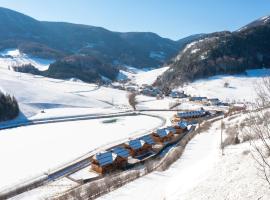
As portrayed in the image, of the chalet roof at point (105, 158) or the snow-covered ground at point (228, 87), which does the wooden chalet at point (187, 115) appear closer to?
the chalet roof at point (105, 158)

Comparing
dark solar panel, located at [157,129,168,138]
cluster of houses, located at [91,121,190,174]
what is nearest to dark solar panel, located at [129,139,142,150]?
cluster of houses, located at [91,121,190,174]

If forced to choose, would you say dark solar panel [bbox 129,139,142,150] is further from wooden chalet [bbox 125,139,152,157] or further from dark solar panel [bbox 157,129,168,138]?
dark solar panel [bbox 157,129,168,138]

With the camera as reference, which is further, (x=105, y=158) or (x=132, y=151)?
(x=132, y=151)

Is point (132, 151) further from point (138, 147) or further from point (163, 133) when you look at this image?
point (163, 133)

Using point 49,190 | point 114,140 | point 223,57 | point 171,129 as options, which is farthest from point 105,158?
point 223,57

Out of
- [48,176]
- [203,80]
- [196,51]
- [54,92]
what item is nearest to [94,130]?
[48,176]

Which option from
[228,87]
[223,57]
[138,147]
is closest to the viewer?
[138,147]

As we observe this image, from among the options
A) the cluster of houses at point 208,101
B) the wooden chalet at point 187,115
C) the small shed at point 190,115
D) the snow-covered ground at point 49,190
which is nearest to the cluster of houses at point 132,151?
the snow-covered ground at point 49,190
